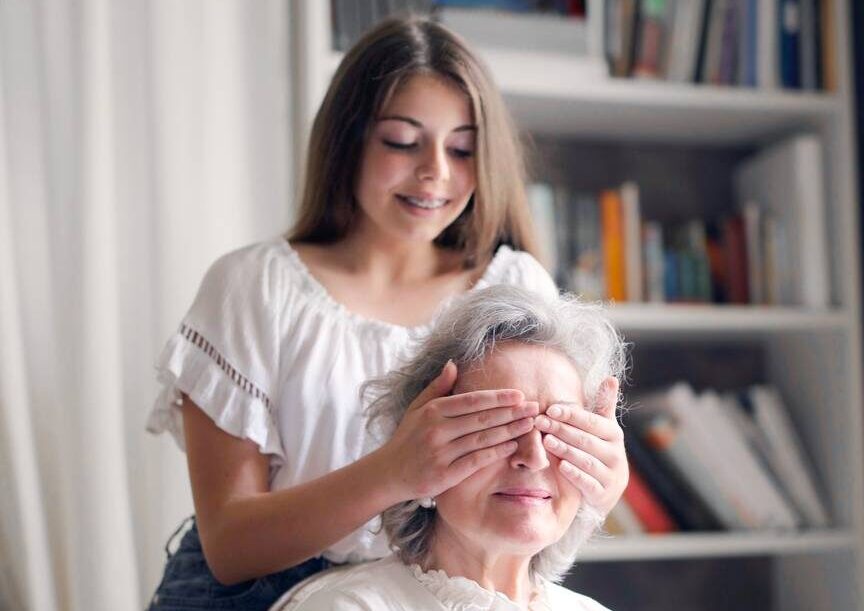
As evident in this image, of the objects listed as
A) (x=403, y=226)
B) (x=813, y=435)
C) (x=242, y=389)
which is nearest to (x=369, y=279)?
(x=403, y=226)

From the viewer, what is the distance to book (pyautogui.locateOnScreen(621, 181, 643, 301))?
216cm

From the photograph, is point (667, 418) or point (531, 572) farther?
point (667, 418)

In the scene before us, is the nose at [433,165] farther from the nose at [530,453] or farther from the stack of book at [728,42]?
the stack of book at [728,42]

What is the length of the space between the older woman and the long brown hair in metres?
0.31

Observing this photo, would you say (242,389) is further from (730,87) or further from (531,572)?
(730,87)

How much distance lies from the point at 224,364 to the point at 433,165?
37 cm

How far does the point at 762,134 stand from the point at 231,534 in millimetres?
1633

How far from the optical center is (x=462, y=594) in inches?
42.7

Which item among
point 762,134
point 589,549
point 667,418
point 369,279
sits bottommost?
point 589,549

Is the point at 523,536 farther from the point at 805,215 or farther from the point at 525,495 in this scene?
the point at 805,215

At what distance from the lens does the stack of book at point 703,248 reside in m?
2.15

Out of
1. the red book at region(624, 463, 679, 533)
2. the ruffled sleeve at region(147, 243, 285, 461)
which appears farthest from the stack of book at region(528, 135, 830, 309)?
the ruffled sleeve at region(147, 243, 285, 461)

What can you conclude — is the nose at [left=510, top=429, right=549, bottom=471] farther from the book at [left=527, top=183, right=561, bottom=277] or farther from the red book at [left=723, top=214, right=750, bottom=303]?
the red book at [left=723, top=214, right=750, bottom=303]

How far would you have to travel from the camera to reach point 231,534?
1.24 meters
